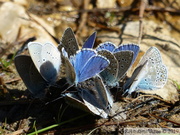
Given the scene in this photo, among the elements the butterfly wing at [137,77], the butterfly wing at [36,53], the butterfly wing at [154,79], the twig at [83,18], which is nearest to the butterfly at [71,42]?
the butterfly wing at [36,53]

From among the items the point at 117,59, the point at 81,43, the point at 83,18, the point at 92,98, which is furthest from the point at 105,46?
the point at 83,18

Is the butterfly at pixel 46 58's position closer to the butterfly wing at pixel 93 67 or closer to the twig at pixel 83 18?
the butterfly wing at pixel 93 67

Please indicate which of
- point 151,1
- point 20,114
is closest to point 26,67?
point 20,114

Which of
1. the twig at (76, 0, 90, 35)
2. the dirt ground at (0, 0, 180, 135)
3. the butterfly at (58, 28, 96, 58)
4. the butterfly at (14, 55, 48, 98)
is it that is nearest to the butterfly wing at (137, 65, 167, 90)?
the dirt ground at (0, 0, 180, 135)

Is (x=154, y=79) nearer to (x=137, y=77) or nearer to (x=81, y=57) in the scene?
(x=137, y=77)

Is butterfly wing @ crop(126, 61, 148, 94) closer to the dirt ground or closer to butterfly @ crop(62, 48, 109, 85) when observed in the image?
the dirt ground

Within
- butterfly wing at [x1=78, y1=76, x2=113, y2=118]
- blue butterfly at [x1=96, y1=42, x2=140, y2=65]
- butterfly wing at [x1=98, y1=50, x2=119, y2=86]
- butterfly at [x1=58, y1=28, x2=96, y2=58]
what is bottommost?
butterfly wing at [x1=78, y1=76, x2=113, y2=118]
